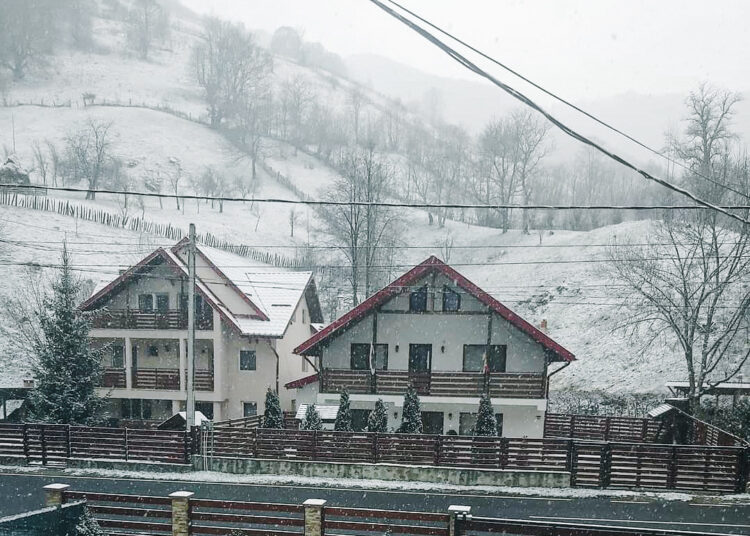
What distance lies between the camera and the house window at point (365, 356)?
2366 cm

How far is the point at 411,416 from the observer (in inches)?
780

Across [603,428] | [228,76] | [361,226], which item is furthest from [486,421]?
[228,76]

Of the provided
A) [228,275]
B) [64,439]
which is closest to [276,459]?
[64,439]

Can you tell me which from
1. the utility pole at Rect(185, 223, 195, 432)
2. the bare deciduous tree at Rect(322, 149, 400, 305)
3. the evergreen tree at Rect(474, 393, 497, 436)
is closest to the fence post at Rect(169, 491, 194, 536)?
the utility pole at Rect(185, 223, 195, 432)

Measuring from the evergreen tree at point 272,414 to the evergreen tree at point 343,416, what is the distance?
2179 mm

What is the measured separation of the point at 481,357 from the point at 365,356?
16.6 ft

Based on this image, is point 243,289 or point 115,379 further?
point 243,289

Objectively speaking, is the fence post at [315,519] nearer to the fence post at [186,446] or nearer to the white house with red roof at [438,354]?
the fence post at [186,446]

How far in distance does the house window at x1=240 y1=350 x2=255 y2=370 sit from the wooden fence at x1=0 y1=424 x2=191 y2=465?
9127 millimetres

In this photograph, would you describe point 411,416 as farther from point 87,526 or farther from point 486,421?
point 87,526

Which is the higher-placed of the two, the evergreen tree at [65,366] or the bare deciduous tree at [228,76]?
the bare deciduous tree at [228,76]

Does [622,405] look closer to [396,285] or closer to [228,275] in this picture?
[396,285]

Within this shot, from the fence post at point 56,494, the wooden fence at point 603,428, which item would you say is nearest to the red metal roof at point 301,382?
the wooden fence at point 603,428

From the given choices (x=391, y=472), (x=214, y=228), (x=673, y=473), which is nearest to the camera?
(x=673, y=473)
